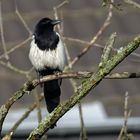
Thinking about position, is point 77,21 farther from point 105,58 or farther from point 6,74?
point 105,58

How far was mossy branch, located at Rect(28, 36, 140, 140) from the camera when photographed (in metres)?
3.22

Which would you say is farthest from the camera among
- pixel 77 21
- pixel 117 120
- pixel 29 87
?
pixel 77 21

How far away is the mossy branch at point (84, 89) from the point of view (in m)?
3.22

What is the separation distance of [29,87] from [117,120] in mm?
3544

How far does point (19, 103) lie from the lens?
815 cm

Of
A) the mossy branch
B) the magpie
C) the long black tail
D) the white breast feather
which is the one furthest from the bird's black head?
the mossy branch

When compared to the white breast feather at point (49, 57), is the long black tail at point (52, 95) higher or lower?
A: lower

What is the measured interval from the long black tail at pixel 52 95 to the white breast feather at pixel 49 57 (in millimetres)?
177

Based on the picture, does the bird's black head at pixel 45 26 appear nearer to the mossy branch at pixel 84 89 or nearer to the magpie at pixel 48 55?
the magpie at pixel 48 55

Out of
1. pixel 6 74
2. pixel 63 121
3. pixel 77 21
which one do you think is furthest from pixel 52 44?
pixel 77 21

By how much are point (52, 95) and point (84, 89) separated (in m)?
2.39

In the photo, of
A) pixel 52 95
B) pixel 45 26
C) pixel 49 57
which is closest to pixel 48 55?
pixel 49 57

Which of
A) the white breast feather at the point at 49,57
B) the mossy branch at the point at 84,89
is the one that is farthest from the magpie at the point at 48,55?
the mossy branch at the point at 84,89

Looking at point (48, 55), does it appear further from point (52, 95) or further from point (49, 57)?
point (52, 95)
